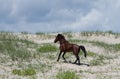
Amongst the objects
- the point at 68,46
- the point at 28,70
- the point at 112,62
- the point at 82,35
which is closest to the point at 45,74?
the point at 28,70

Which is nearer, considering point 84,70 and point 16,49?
point 84,70

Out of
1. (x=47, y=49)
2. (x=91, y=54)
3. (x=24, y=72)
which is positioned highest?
(x=47, y=49)

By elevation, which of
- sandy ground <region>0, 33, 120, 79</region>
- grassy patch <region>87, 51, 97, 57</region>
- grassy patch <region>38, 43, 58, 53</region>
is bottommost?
sandy ground <region>0, 33, 120, 79</region>

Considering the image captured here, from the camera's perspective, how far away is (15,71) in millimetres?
18047

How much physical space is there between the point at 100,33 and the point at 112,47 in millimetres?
6269

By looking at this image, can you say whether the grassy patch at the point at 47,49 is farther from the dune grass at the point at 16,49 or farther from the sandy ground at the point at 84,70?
the sandy ground at the point at 84,70

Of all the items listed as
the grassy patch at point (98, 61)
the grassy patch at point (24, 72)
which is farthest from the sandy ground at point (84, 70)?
the grassy patch at point (98, 61)

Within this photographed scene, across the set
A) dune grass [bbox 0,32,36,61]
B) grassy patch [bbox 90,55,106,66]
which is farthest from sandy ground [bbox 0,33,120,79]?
dune grass [bbox 0,32,36,61]

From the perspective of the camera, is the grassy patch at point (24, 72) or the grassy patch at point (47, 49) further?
the grassy patch at point (47, 49)

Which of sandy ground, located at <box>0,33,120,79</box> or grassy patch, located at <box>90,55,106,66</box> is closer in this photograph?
sandy ground, located at <box>0,33,120,79</box>

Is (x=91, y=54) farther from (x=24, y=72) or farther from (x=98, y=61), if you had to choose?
(x=24, y=72)

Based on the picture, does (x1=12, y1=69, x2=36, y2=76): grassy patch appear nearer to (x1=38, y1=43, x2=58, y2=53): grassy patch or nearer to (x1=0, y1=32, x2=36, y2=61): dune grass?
(x1=0, y1=32, x2=36, y2=61): dune grass

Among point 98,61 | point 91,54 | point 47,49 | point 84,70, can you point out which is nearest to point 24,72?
point 84,70

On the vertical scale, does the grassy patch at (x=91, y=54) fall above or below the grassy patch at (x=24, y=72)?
above
